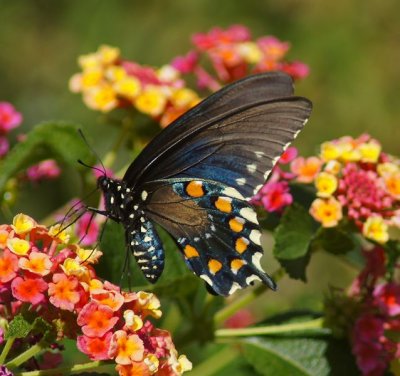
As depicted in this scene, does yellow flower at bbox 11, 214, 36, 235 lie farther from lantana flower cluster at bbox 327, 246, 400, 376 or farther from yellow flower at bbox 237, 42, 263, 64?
yellow flower at bbox 237, 42, 263, 64

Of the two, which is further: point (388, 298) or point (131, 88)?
point (131, 88)

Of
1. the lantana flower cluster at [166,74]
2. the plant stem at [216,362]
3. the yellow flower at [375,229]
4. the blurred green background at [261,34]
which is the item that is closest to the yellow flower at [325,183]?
the yellow flower at [375,229]

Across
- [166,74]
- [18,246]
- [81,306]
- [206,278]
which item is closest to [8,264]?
[18,246]

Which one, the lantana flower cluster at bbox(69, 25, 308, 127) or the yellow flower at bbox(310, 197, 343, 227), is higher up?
the lantana flower cluster at bbox(69, 25, 308, 127)

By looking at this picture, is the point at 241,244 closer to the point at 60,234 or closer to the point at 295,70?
the point at 60,234

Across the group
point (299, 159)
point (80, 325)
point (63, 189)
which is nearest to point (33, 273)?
point (80, 325)

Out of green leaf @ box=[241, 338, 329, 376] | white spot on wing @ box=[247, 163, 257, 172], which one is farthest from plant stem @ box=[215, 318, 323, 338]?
white spot on wing @ box=[247, 163, 257, 172]

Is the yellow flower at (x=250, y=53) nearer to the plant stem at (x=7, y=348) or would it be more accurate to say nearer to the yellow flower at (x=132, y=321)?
the yellow flower at (x=132, y=321)
